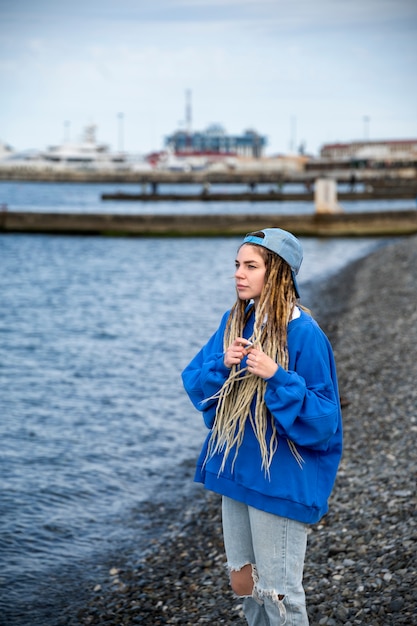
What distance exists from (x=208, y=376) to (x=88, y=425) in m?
7.06

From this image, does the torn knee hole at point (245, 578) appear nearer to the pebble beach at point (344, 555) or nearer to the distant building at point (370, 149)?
the pebble beach at point (344, 555)

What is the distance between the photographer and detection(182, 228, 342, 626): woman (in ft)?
9.01

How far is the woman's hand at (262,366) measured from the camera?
Answer: 2.68 metres

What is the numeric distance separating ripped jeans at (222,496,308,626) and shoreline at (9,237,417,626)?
120 cm

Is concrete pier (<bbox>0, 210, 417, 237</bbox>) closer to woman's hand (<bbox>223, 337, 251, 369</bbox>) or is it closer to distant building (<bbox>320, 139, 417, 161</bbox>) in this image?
woman's hand (<bbox>223, 337, 251, 369</bbox>)

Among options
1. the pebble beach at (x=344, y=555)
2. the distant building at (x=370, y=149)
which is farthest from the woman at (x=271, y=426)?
the distant building at (x=370, y=149)

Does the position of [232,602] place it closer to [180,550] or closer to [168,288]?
[180,550]

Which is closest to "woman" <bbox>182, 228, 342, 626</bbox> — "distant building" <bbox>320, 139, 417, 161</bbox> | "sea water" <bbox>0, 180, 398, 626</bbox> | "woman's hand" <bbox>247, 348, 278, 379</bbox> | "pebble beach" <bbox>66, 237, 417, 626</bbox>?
"woman's hand" <bbox>247, 348, 278, 379</bbox>

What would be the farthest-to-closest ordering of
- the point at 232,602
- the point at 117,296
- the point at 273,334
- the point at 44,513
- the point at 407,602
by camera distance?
1. the point at 117,296
2. the point at 44,513
3. the point at 232,602
4. the point at 407,602
5. the point at 273,334

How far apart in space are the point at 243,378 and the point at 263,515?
0.45 metres

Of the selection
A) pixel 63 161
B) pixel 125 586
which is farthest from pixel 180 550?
pixel 63 161

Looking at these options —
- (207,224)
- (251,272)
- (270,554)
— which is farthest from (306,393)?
(207,224)

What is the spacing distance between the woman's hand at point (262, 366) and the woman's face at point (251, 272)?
10.5 inches

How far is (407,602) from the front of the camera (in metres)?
3.97
